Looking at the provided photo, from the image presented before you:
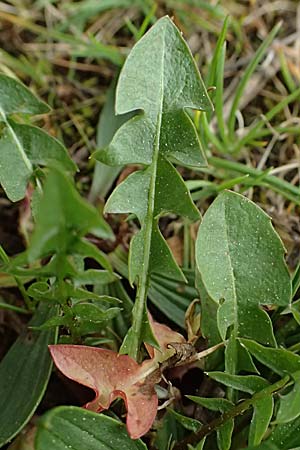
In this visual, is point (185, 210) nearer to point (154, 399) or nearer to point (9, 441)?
point (154, 399)

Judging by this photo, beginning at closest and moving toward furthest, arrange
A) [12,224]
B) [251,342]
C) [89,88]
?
[251,342], [12,224], [89,88]

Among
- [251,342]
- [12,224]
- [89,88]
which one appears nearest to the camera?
[251,342]

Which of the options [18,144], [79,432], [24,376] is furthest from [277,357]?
[18,144]

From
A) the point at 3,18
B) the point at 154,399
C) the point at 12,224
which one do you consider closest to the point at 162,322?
the point at 154,399

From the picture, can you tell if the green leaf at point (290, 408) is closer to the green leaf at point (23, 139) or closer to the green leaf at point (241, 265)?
the green leaf at point (241, 265)

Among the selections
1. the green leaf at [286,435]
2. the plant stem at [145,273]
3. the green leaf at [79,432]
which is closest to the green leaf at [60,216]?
the green leaf at [79,432]

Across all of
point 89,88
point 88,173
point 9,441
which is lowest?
point 9,441

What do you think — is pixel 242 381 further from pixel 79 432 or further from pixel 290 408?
pixel 79 432
